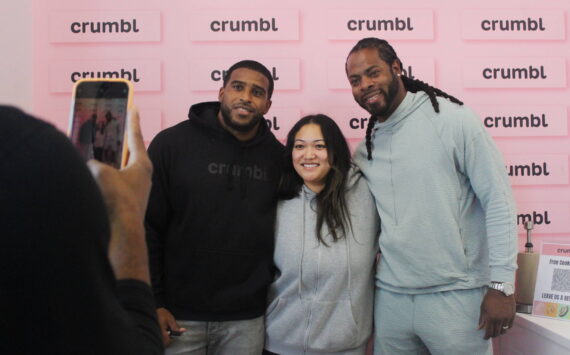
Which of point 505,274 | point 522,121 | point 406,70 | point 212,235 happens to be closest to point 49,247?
point 212,235

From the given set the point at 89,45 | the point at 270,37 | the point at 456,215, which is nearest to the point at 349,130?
the point at 270,37

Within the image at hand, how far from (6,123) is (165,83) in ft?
5.74

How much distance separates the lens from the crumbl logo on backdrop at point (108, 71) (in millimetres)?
2035

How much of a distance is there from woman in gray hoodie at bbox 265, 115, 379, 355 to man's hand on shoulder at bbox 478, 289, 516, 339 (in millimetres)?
416

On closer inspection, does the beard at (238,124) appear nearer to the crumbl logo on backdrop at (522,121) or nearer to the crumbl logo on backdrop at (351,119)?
the crumbl logo on backdrop at (351,119)

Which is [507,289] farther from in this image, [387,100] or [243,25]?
[243,25]

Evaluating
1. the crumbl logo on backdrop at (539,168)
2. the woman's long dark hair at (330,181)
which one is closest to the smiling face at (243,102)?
the woman's long dark hair at (330,181)

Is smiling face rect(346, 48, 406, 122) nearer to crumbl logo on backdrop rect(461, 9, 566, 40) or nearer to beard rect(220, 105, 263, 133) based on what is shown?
beard rect(220, 105, 263, 133)

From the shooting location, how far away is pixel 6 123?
0.38 m

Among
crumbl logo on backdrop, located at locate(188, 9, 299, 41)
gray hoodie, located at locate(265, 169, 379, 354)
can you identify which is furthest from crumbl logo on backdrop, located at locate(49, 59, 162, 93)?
gray hoodie, located at locate(265, 169, 379, 354)

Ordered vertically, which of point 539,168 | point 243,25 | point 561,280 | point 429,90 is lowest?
point 561,280

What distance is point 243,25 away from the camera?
204 cm

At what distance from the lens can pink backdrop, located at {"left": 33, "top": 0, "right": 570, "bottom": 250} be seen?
80.2 inches

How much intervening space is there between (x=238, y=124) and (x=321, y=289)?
73 cm
